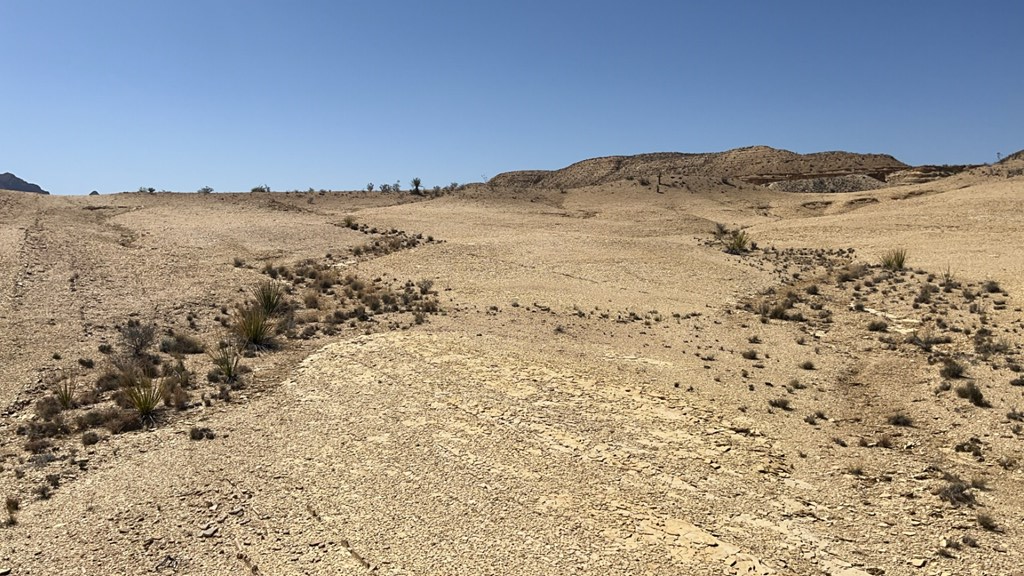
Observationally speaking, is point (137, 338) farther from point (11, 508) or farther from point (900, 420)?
point (900, 420)

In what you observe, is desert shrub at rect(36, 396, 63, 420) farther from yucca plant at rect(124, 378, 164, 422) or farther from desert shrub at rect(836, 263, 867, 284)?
desert shrub at rect(836, 263, 867, 284)

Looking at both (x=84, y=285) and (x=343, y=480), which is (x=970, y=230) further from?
(x=84, y=285)

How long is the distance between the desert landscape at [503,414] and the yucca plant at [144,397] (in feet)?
0.23

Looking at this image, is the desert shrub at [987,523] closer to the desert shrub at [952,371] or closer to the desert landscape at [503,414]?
the desert landscape at [503,414]

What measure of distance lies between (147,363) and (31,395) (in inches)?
75.3

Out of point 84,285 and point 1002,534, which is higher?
point 84,285

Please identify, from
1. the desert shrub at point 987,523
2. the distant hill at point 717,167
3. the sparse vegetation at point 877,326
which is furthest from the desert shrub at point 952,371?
the distant hill at point 717,167

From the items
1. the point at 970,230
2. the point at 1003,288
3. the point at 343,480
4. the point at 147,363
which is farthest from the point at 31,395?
the point at 970,230

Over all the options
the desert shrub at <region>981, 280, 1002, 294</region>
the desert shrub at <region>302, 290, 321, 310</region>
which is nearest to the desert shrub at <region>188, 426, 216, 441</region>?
the desert shrub at <region>302, 290, 321, 310</region>

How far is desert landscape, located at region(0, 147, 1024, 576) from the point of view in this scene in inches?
292

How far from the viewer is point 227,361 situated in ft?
41.5

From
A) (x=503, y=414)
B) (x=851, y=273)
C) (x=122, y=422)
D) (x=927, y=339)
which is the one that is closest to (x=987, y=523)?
(x=503, y=414)

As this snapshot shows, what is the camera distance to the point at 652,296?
2106cm

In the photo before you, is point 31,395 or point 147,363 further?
point 147,363
